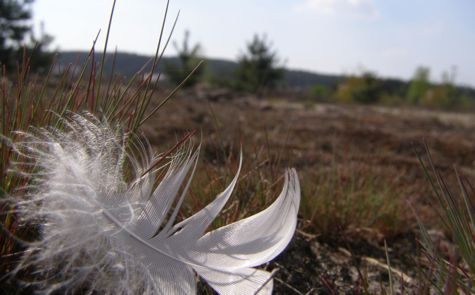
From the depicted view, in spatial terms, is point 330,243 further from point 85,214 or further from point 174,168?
point 85,214

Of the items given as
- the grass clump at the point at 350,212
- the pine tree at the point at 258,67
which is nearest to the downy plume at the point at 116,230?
the grass clump at the point at 350,212

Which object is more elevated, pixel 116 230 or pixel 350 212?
pixel 116 230

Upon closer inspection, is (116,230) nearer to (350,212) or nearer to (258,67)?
(350,212)

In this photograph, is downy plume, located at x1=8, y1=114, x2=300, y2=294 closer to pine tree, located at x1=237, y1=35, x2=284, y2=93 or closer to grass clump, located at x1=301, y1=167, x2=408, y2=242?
grass clump, located at x1=301, y1=167, x2=408, y2=242

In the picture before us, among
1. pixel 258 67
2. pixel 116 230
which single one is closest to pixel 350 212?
pixel 116 230

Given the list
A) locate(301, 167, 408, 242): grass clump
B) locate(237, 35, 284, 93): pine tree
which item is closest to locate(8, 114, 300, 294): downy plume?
locate(301, 167, 408, 242): grass clump

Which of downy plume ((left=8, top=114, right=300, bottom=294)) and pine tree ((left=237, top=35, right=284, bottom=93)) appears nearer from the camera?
downy plume ((left=8, top=114, right=300, bottom=294))

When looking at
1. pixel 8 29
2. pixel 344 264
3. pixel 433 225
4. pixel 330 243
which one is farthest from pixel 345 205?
pixel 8 29

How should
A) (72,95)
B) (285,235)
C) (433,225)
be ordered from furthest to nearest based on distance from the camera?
(433,225), (72,95), (285,235)
